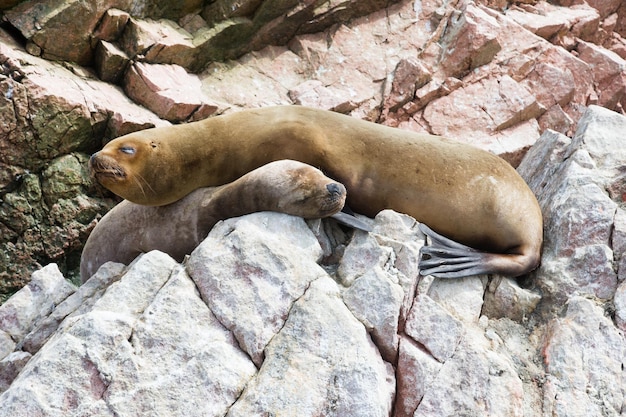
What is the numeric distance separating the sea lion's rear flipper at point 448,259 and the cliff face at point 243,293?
9cm

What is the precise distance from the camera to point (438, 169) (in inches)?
185

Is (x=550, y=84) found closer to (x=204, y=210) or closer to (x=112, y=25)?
(x=112, y=25)

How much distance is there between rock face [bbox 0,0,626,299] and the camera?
735 centimetres

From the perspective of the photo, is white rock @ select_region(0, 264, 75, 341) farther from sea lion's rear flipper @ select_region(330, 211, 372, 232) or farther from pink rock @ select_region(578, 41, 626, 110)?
pink rock @ select_region(578, 41, 626, 110)

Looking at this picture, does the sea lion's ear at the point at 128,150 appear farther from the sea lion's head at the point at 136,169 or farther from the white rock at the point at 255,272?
the white rock at the point at 255,272

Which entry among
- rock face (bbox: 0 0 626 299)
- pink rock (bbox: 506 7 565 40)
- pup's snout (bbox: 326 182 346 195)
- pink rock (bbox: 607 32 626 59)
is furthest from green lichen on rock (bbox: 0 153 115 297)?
pink rock (bbox: 607 32 626 59)

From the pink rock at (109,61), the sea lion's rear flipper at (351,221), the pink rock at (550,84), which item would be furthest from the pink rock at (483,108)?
the sea lion's rear flipper at (351,221)

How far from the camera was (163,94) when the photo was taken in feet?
26.8

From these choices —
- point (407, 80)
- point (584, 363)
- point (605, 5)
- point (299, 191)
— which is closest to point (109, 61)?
point (407, 80)

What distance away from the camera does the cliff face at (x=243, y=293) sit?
10.9ft

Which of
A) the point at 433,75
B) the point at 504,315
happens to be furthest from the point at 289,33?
the point at 504,315

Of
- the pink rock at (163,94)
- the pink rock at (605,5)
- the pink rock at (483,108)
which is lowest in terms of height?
the pink rock at (605,5)

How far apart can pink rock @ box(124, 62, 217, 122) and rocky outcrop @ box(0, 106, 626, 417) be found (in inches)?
→ 150

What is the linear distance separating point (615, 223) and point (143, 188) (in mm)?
3295
